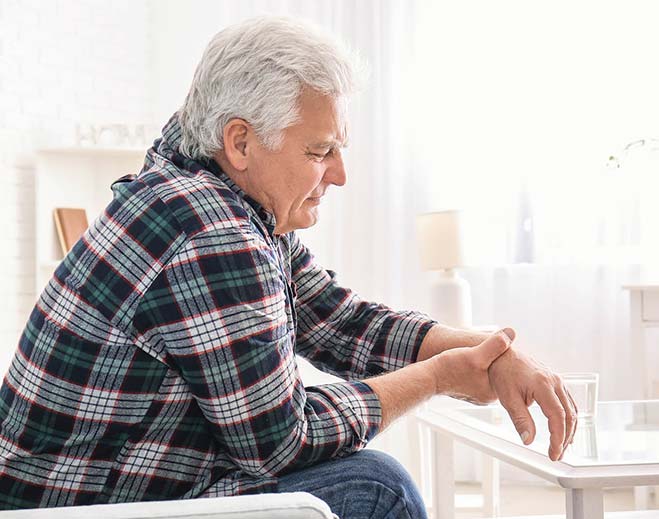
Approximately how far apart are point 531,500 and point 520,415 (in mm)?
2509

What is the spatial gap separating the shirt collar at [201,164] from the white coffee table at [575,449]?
539mm

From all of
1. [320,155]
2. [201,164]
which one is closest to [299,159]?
[320,155]

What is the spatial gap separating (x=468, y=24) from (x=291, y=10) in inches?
30.3

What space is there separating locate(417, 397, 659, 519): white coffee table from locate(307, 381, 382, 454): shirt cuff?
27 centimetres

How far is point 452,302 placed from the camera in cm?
350

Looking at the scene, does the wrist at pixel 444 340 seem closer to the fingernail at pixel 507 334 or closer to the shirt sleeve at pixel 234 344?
the fingernail at pixel 507 334

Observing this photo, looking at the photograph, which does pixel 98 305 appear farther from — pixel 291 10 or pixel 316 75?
pixel 291 10

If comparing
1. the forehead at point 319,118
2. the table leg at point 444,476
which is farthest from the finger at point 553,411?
the table leg at point 444,476

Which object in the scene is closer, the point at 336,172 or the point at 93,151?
the point at 336,172

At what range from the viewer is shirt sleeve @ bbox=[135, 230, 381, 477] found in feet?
3.88

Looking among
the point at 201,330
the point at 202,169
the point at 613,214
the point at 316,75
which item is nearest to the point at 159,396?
the point at 201,330

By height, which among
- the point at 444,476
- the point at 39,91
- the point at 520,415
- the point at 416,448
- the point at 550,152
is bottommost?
the point at 416,448

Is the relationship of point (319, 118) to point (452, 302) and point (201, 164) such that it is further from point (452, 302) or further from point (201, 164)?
point (452, 302)

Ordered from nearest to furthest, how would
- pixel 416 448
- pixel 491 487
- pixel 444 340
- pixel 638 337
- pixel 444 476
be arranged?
1. pixel 444 340
2. pixel 444 476
3. pixel 491 487
4. pixel 638 337
5. pixel 416 448
